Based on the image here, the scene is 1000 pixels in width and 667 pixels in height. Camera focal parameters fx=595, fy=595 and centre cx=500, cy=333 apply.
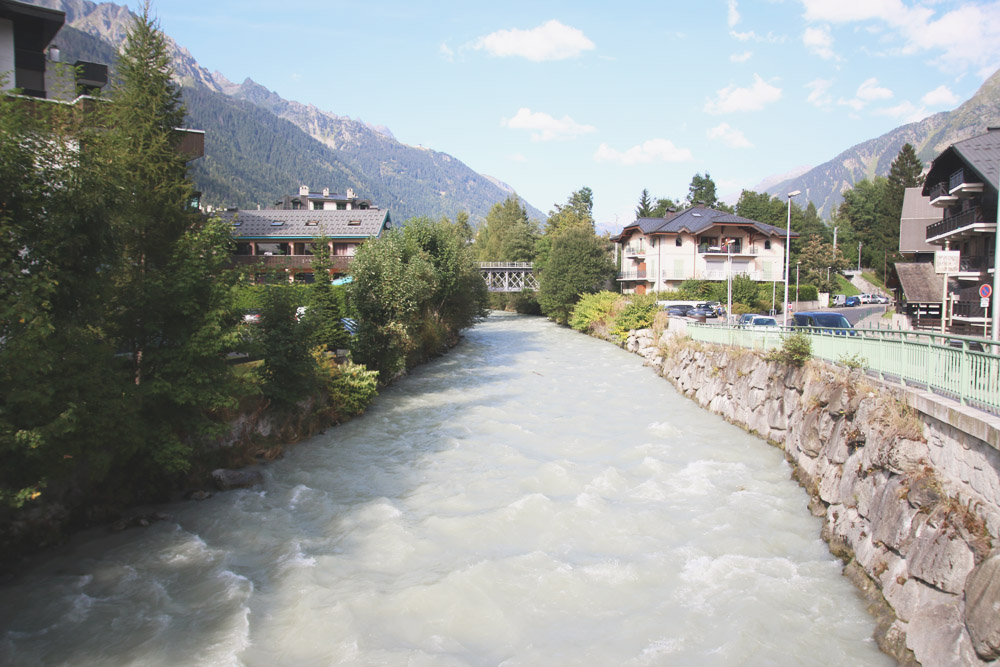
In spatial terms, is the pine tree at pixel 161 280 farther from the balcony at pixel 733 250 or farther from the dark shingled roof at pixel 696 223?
the balcony at pixel 733 250

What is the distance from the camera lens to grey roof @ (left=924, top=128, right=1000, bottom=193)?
24938mm

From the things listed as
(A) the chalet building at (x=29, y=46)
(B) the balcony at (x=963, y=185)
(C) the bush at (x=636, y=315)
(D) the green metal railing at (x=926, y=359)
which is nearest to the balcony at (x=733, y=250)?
(C) the bush at (x=636, y=315)

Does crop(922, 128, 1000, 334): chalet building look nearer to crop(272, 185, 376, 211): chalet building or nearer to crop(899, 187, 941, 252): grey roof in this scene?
crop(899, 187, 941, 252): grey roof

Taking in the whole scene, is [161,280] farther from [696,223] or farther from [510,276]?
[510,276]

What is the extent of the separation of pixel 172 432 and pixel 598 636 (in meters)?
9.81

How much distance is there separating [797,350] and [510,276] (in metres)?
59.4

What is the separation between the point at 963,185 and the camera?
28.8 metres

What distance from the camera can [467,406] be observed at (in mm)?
22266

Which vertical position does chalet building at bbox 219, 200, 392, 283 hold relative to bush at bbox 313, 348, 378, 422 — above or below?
above

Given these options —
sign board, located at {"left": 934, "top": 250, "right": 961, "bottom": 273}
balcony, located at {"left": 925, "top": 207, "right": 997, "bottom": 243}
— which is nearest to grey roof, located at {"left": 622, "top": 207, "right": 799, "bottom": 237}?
balcony, located at {"left": 925, "top": 207, "right": 997, "bottom": 243}

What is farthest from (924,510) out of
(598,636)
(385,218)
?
(385,218)

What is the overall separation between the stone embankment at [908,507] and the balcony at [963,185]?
2160 centimetres

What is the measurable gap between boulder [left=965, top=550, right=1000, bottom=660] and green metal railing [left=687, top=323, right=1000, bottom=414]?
225 centimetres

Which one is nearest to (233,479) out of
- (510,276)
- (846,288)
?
(510,276)
